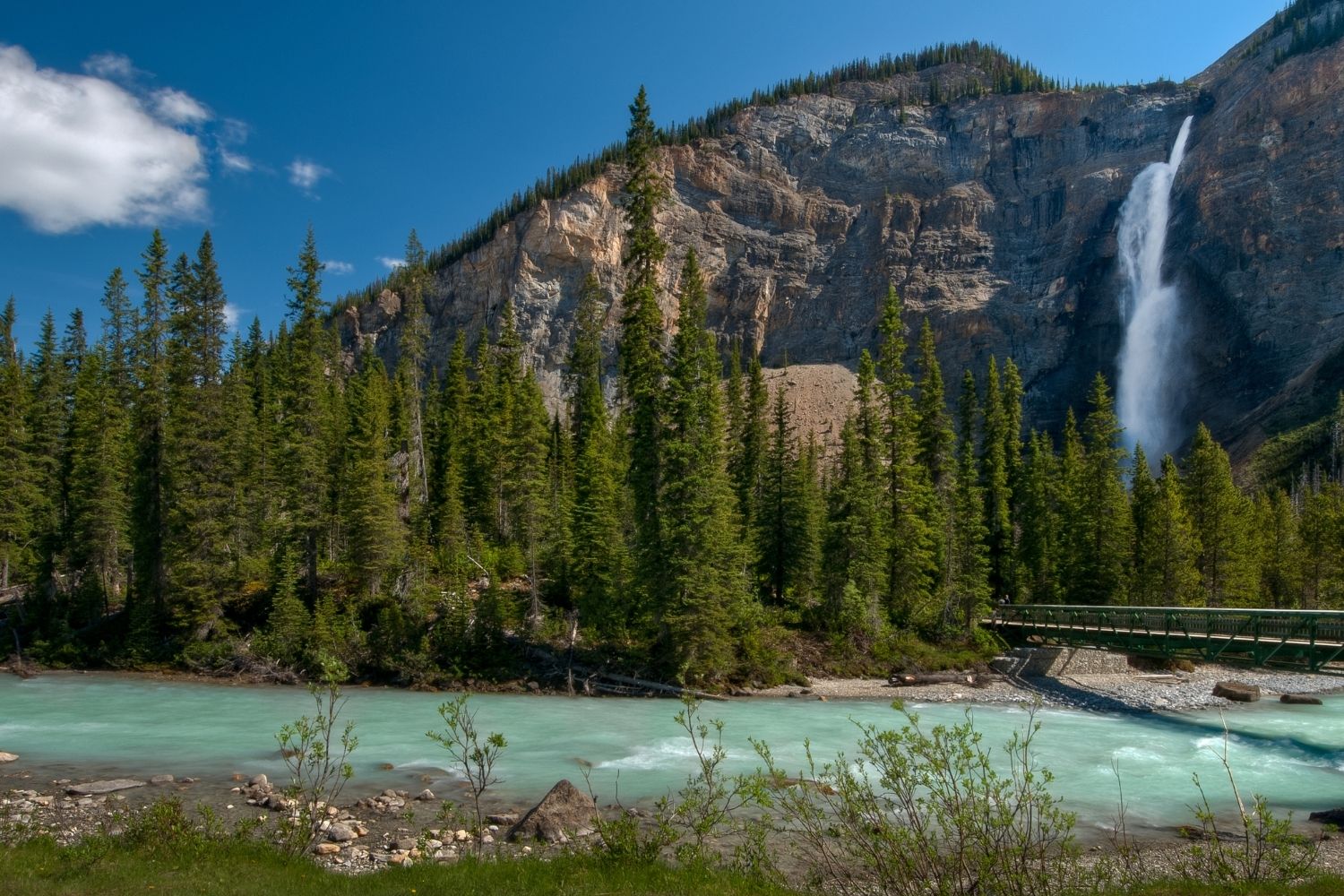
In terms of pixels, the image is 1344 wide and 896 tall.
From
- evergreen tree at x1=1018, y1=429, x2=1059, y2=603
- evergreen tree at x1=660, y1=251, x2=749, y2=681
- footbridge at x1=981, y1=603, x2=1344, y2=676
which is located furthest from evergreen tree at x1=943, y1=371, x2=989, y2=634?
evergreen tree at x1=660, y1=251, x2=749, y2=681

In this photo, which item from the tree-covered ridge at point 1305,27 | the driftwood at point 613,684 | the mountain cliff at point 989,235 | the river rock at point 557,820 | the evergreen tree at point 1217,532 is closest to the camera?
the river rock at point 557,820

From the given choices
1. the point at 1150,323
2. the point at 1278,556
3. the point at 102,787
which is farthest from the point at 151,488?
the point at 1150,323

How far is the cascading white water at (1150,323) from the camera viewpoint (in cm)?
9900

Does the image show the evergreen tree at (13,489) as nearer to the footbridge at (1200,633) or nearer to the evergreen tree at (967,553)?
the evergreen tree at (967,553)

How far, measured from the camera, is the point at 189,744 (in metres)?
17.7

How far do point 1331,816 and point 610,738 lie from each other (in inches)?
550

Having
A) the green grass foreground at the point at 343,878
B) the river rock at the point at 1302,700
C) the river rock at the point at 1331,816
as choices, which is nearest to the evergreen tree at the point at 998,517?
the river rock at the point at 1302,700

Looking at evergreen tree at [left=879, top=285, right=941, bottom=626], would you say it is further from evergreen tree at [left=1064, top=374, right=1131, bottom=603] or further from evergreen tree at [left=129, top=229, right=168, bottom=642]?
evergreen tree at [left=129, top=229, right=168, bottom=642]

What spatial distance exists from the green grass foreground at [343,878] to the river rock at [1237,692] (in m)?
23.3

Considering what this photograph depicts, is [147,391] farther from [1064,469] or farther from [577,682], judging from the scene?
[1064,469]

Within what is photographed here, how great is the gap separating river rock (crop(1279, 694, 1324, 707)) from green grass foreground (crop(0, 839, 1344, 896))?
24.1 metres

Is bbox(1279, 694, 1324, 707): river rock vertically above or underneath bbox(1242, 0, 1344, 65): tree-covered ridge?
underneath

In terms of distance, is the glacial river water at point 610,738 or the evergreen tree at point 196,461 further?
the evergreen tree at point 196,461

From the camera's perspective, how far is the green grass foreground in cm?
738
